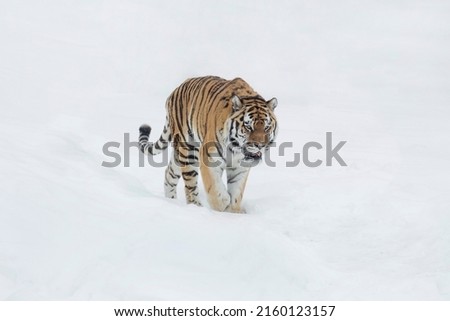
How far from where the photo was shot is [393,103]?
11.6 m

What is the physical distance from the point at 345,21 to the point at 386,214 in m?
11.2

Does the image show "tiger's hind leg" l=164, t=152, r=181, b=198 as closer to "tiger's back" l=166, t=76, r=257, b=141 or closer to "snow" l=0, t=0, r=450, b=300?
"snow" l=0, t=0, r=450, b=300

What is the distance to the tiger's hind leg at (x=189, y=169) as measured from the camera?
6.65m

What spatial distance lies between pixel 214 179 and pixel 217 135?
382 mm

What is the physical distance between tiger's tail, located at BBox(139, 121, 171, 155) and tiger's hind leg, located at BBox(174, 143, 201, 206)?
531 millimetres

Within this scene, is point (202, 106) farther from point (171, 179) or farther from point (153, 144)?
point (153, 144)

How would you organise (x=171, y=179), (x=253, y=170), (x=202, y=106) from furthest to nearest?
(x=253, y=170)
(x=171, y=179)
(x=202, y=106)

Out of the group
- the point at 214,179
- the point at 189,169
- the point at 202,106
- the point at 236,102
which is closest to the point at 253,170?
the point at 189,169

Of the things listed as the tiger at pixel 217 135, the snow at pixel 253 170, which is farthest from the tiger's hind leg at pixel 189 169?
the snow at pixel 253 170

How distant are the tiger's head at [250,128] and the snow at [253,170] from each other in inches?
22.3

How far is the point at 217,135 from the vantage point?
242 inches

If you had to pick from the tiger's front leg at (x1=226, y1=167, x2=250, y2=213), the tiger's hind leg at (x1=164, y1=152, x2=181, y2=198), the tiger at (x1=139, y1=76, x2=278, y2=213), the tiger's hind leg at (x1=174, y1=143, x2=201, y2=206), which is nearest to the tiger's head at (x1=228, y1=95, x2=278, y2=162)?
the tiger at (x1=139, y1=76, x2=278, y2=213)
